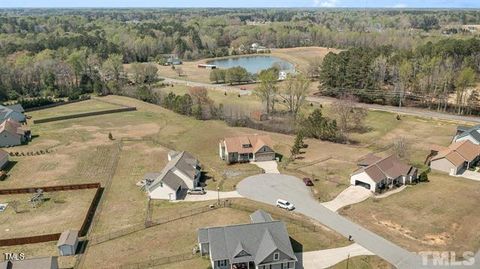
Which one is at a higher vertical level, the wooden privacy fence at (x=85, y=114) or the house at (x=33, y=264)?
the house at (x=33, y=264)

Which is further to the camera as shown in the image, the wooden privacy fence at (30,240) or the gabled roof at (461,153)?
the gabled roof at (461,153)

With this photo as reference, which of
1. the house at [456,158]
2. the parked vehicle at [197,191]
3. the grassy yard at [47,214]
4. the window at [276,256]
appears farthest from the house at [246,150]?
the window at [276,256]

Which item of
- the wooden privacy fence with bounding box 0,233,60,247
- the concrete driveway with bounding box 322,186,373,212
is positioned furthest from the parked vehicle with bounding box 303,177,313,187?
the wooden privacy fence with bounding box 0,233,60,247

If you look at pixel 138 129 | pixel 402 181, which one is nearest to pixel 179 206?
pixel 402 181

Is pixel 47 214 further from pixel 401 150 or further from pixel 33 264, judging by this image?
pixel 401 150

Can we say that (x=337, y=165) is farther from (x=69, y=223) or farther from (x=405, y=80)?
(x=405, y=80)

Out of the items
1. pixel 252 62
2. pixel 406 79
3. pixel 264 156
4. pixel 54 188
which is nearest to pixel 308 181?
pixel 264 156

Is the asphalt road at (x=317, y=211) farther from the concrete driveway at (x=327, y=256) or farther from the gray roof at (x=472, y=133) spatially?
the gray roof at (x=472, y=133)

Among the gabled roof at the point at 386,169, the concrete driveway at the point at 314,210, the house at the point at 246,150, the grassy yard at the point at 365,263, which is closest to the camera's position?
the grassy yard at the point at 365,263
